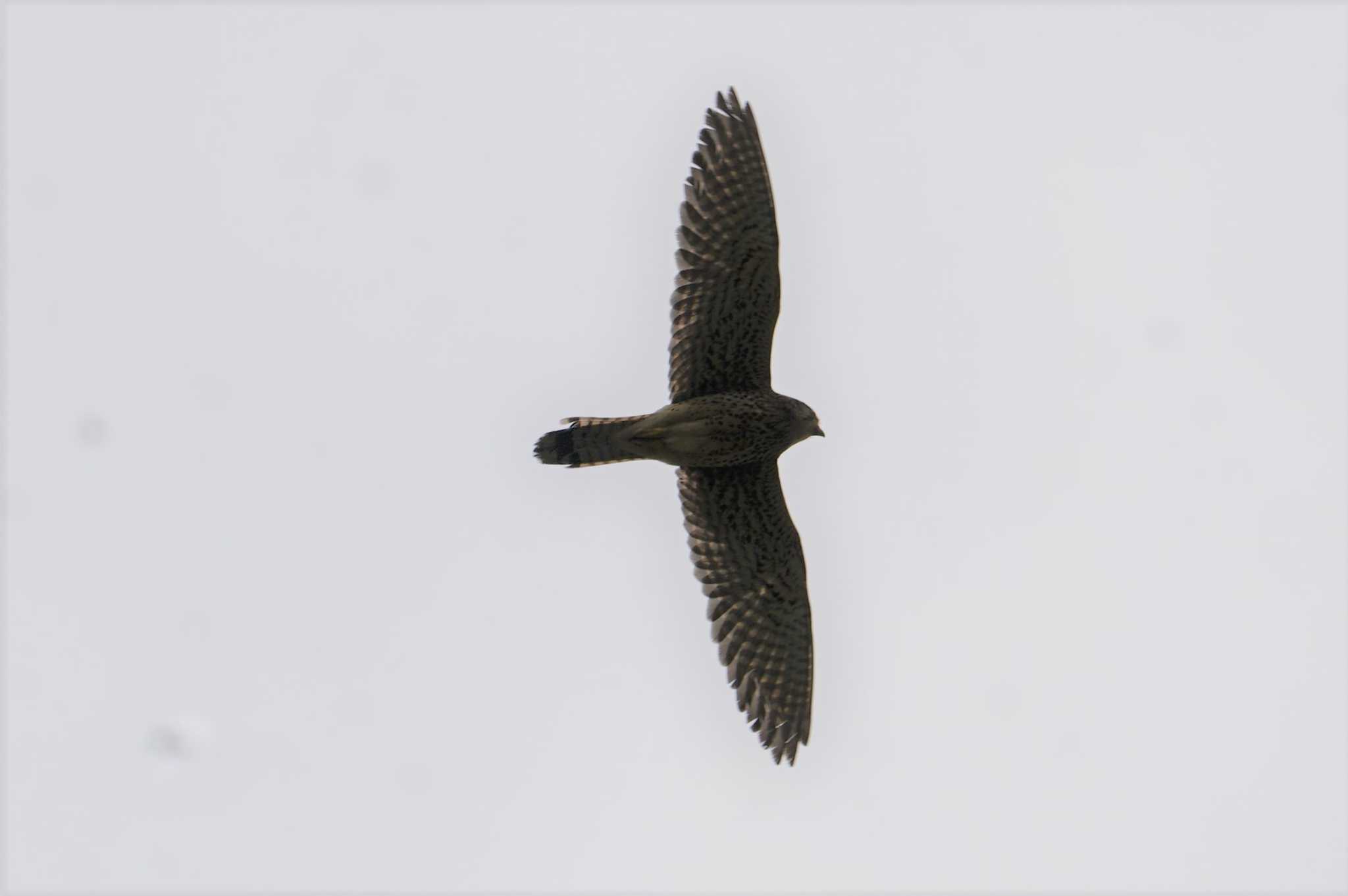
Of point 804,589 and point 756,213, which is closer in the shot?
point 756,213

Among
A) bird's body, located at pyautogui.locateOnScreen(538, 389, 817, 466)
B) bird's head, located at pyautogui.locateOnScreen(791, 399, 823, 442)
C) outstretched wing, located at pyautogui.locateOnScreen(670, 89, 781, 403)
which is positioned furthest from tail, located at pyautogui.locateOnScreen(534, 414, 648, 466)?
bird's head, located at pyautogui.locateOnScreen(791, 399, 823, 442)

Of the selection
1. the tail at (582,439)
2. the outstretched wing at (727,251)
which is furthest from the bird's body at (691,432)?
the outstretched wing at (727,251)

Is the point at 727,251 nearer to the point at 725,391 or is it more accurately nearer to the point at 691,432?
the point at 725,391

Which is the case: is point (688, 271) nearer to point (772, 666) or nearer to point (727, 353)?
point (727, 353)

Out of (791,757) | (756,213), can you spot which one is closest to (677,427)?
(756,213)

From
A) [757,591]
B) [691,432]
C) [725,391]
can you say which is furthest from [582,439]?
[757,591]
